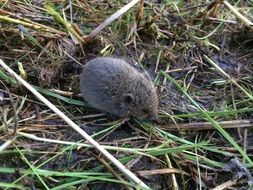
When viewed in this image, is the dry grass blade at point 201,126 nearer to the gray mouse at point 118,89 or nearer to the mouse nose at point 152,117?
the mouse nose at point 152,117

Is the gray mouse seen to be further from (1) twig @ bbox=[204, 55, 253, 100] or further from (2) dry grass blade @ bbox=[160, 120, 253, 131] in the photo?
(1) twig @ bbox=[204, 55, 253, 100]

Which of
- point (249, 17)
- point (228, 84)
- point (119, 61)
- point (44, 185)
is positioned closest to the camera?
point (44, 185)

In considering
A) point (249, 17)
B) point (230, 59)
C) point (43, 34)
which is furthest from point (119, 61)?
point (249, 17)

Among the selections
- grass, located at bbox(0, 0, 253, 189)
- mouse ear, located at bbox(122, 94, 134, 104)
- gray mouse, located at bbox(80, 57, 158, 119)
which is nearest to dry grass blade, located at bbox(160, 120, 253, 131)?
grass, located at bbox(0, 0, 253, 189)

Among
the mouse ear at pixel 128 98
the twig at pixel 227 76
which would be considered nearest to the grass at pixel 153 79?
the twig at pixel 227 76

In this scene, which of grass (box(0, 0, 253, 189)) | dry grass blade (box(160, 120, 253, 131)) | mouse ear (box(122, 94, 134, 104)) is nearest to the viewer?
grass (box(0, 0, 253, 189))

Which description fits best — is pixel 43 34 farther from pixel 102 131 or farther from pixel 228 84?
pixel 228 84

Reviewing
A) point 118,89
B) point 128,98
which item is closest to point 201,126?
point 128,98

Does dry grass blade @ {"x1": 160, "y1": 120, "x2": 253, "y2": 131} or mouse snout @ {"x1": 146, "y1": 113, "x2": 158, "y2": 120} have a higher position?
mouse snout @ {"x1": 146, "y1": 113, "x2": 158, "y2": 120}

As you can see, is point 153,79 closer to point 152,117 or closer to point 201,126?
point 152,117
